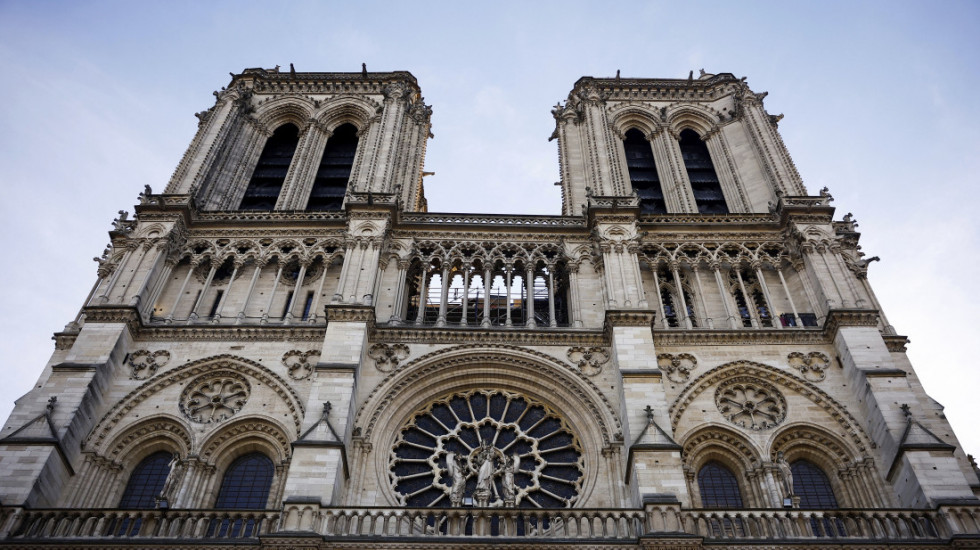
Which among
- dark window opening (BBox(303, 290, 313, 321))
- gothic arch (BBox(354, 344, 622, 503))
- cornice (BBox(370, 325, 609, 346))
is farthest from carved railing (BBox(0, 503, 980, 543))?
dark window opening (BBox(303, 290, 313, 321))

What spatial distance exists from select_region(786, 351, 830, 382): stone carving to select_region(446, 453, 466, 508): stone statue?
28.1ft

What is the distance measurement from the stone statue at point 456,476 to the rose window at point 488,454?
21mm

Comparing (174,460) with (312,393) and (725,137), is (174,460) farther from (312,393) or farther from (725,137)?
(725,137)

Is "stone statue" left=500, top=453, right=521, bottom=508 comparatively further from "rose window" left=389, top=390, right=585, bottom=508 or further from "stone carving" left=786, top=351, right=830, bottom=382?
"stone carving" left=786, top=351, right=830, bottom=382

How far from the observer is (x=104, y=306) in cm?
2119

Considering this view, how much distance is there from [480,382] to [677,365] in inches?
192

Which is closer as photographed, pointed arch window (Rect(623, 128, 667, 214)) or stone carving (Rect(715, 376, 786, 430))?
stone carving (Rect(715, 376, 786, 430))

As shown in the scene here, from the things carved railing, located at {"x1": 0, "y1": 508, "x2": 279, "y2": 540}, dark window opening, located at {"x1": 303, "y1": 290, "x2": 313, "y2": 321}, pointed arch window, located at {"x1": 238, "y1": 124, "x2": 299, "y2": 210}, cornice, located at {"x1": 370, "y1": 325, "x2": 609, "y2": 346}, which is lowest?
carved railing, located at {"x1": 0, "y1": 508, "x2": 279, "y2": 540}

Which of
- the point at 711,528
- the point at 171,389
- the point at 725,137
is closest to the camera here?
the point at 711,528

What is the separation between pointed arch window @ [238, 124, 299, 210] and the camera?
28.6 m

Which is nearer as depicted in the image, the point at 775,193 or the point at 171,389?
the point at 171,389

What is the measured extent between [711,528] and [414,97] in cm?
2191

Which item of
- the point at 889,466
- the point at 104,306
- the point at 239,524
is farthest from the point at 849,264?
the point at 104,306

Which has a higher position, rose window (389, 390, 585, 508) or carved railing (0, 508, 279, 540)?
rose window (389, 390, 585, 508)
